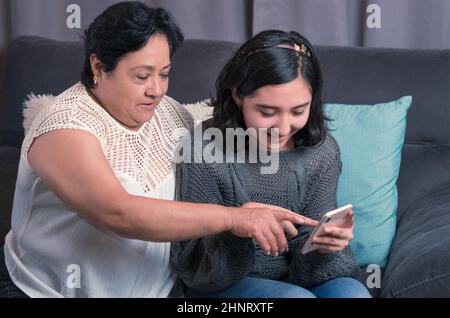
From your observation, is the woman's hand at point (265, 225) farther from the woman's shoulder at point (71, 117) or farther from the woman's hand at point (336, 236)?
the woman's shoulder at point (71, 117)

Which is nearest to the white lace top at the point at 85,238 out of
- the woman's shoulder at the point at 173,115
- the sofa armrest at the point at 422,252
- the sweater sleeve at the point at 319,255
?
the woman's shoulder at the point at 173,115

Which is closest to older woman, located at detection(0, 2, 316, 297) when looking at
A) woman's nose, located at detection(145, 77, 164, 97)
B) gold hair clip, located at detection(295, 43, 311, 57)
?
woman's nose, located at detection(145, 77, 164, 97)

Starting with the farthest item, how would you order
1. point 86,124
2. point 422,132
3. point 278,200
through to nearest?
point 422,132 < point 278,200 < point 86,124

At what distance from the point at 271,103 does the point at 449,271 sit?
47 cm

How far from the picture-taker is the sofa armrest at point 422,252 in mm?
1451

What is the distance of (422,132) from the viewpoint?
74.1 inches

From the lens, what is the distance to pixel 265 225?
4.18ft

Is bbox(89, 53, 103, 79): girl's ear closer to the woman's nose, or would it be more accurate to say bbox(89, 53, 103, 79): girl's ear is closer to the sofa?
the woman's nose

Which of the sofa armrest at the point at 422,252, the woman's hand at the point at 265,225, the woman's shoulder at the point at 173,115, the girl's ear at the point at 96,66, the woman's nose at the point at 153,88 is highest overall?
the girl's ear at the point at 96,66

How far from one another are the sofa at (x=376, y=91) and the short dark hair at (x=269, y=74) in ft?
1.15

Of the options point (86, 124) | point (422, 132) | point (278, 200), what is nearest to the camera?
point (86, 124)
